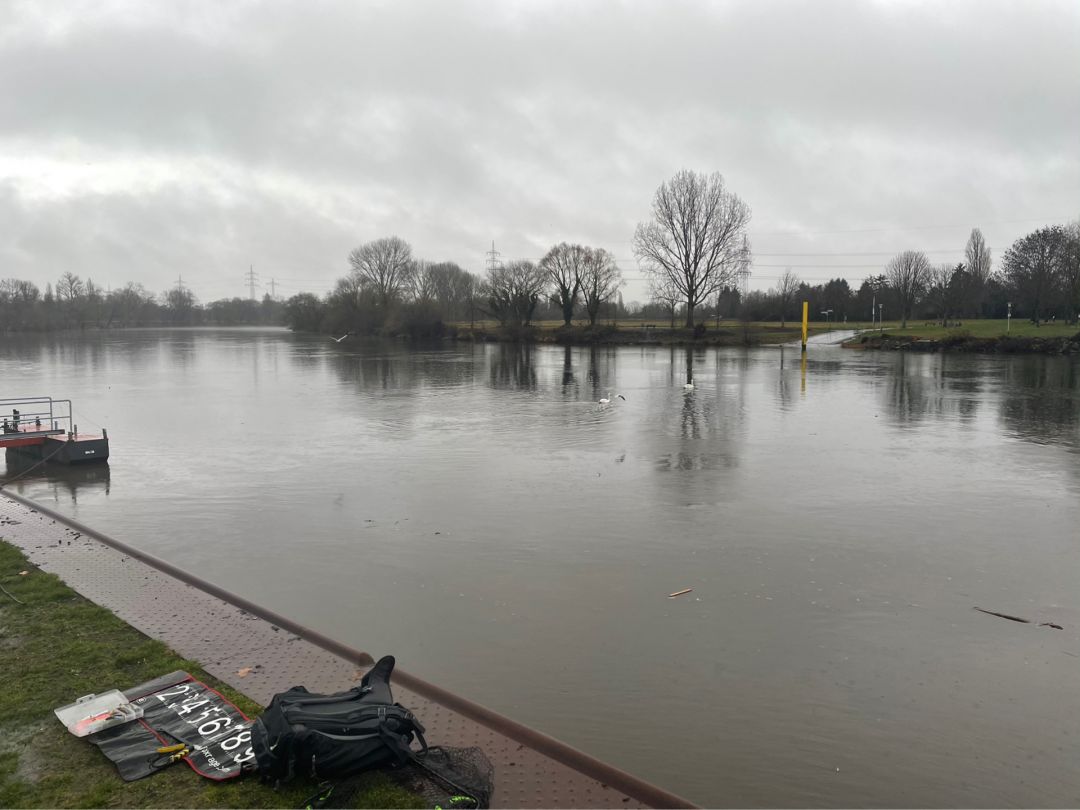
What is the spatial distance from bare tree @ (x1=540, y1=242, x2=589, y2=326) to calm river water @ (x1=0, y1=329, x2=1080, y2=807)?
53.2m

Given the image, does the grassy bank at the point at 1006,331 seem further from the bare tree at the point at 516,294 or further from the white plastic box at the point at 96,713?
the white plastic box at the point at 96,713

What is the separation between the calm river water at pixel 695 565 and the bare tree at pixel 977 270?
61.1 meters

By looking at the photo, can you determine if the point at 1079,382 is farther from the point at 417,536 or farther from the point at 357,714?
the point at 357,714

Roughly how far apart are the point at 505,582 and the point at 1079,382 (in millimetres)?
26970

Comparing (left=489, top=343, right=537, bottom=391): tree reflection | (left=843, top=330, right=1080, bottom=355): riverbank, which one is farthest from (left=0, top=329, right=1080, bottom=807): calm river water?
(left=843, top=330, right=1080, bottom=355): riverbank

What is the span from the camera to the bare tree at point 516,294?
237ft

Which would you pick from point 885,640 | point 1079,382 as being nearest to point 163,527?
point 885,640

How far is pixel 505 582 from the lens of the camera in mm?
7672

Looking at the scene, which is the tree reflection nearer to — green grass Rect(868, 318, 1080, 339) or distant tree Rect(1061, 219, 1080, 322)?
green grass Rect(868, 318, 1080, 339)

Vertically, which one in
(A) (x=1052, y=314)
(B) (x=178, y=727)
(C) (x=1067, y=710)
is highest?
(A) (x=1052, y=314)

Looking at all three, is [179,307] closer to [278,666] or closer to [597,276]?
[597,276]

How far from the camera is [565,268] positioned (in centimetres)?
7231

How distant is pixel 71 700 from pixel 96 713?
1.38 ft

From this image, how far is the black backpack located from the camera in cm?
388
